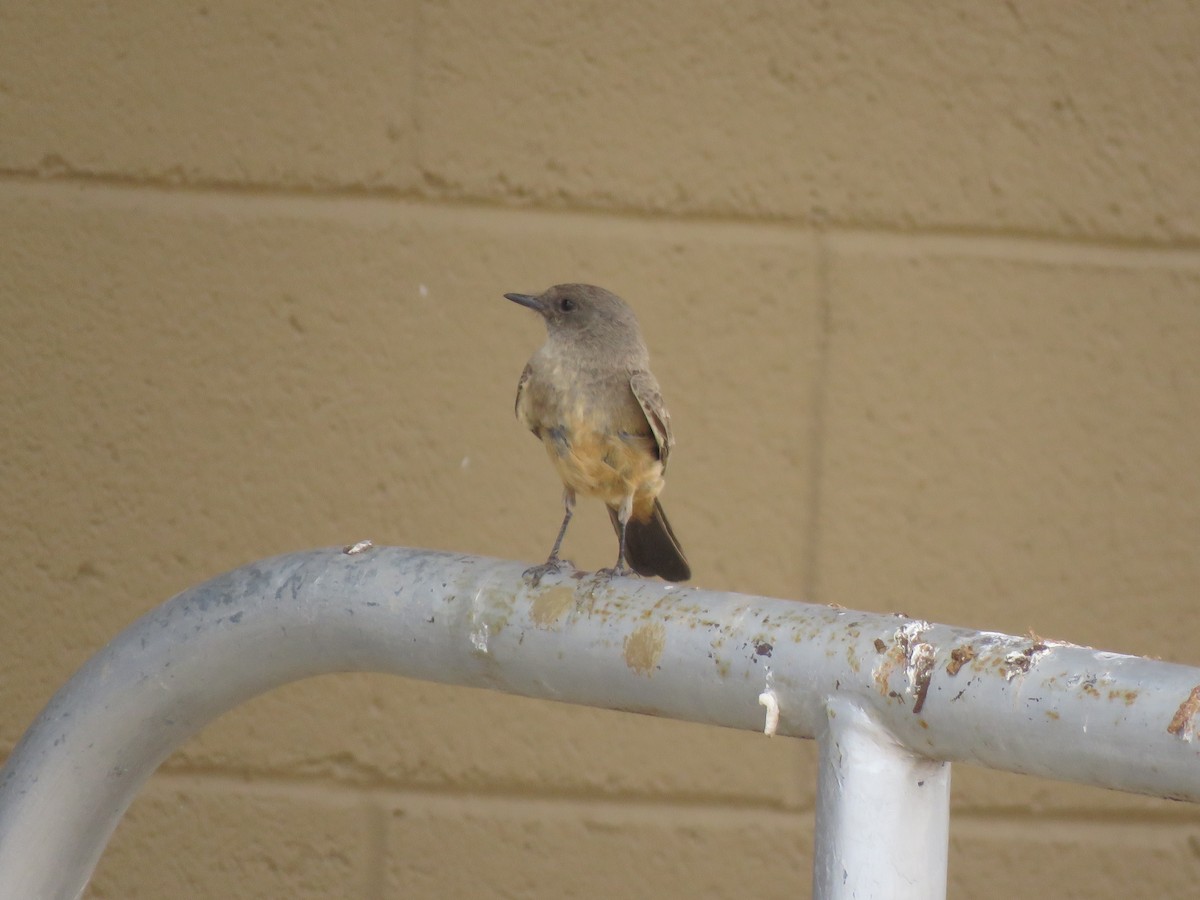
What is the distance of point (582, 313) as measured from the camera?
2.80m

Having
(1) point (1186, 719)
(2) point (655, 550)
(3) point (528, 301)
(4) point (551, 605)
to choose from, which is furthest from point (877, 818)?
(3) point (528, 301)

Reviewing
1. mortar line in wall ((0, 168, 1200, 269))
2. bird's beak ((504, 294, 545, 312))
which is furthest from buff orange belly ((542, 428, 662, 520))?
mortar line in wall ((0, 168, 1200, 269))

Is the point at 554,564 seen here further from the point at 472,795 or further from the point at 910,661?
the point at 910,661

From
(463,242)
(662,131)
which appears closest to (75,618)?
(463,242)

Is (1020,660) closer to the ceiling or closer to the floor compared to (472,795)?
closer to the floor

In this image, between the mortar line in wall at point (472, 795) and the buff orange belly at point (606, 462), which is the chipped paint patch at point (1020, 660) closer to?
the buff orange belly at point (606, 462)

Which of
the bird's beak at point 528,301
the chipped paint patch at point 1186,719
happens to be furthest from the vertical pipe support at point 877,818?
the bird's beak at point 528,301

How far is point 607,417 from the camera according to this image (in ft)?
8.57

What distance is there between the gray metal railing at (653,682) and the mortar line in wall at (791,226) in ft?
6.82

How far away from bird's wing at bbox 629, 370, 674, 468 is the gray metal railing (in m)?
1.31

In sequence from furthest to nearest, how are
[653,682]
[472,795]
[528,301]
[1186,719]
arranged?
1. [472,795]
2. [528,301]
3. [653,682]
4. [1186,719]

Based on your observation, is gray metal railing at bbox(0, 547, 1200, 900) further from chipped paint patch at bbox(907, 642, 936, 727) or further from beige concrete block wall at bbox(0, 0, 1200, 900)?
beige concrete block wall at bbox(0, 0, 1200, 900)

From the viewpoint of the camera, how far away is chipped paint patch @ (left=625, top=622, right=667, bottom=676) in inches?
44.1

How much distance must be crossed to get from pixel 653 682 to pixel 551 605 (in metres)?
0.14
